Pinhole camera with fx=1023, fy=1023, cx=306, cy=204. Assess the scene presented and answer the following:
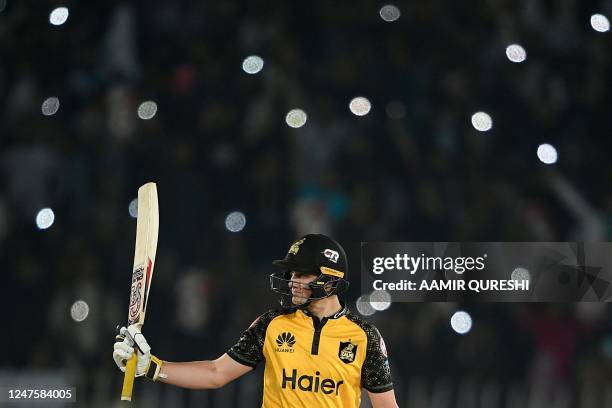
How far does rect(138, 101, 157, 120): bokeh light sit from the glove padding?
3.06 m

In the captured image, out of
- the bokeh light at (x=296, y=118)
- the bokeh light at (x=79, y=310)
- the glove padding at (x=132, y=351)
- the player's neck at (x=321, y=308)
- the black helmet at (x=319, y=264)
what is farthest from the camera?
the bokeh light at (x=296, y=118)

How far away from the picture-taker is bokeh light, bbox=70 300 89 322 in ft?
18.3

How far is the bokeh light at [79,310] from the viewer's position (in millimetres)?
5573

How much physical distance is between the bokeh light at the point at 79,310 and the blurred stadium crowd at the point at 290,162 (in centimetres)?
4

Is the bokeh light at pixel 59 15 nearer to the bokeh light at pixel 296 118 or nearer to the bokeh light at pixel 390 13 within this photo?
the bokeh light at pixel 296 118

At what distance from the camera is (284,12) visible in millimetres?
6562

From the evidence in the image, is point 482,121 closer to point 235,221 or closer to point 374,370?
point 235,221

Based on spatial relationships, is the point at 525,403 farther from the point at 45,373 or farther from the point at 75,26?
the point at 75,26

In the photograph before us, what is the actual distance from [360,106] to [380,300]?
1.25m

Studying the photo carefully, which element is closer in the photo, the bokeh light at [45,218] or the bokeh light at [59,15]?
the bokeh light at [45,218]

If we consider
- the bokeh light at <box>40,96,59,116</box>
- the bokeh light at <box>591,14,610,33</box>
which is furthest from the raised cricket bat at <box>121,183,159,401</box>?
the bokeh light at <box>591,14,610,33</box>

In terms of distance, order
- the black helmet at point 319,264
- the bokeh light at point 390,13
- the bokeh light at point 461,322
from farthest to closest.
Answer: the bokeh light at point 390,13
the bokeh light at point 461,322
the black helmet at point 319,264

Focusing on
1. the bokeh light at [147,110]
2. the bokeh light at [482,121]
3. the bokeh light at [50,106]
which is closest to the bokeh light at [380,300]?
the bokeh light at [482,121]

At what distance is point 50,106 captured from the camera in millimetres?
6125
